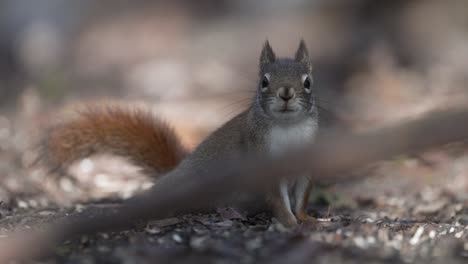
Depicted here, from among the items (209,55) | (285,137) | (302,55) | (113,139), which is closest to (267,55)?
(302,55)

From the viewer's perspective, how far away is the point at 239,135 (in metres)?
4.46

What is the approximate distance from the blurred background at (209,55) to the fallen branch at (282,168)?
3.28 metres

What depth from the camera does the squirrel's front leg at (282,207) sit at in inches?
160

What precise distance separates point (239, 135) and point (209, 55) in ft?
26.4

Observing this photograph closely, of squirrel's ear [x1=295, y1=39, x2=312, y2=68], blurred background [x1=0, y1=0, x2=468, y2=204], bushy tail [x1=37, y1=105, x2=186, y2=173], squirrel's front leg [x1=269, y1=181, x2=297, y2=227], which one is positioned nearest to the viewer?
squirrel's front leg [x1=269, y1=181, x2=297, y2=227]

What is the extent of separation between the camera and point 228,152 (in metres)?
4.48

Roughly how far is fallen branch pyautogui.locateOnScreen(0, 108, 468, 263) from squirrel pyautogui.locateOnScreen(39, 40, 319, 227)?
3.36 ft

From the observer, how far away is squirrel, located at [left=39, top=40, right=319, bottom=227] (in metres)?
4.14

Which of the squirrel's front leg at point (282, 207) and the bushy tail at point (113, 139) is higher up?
the bushy tail at point (113, 139)

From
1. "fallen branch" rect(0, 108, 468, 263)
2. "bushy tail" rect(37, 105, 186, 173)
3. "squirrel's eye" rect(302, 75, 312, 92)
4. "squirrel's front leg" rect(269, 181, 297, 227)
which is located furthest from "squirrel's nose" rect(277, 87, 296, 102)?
"bushy tail" rect(37, 105, 186, 173)

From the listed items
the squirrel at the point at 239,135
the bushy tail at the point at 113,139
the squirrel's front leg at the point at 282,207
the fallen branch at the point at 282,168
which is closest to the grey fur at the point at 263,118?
the squirrel at the point at 239,135

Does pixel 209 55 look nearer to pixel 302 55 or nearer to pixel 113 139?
pixel 113 139

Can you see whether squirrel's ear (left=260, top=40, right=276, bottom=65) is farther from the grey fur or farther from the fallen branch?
the fallen branch

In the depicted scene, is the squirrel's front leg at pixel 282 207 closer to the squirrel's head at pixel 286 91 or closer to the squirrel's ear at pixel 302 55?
the squirrel's head at pixel 286 91
